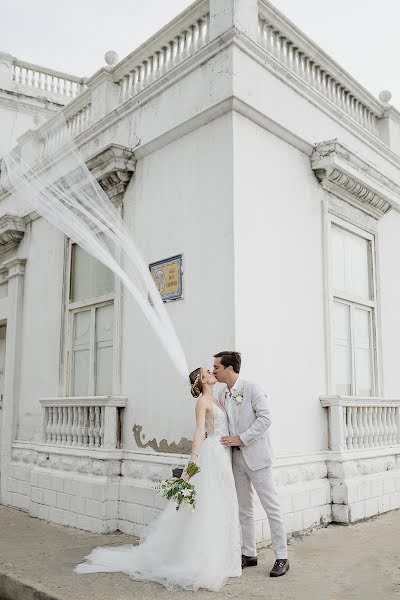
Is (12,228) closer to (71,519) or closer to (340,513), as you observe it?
(71,519)

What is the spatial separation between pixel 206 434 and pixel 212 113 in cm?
340

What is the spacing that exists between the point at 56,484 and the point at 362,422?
3.84 meters

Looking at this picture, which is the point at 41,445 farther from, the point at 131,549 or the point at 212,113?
the point at 212,113

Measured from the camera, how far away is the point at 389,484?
747 cm

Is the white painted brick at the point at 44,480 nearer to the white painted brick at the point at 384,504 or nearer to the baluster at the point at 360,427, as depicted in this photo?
the baluster at the point at 360,427

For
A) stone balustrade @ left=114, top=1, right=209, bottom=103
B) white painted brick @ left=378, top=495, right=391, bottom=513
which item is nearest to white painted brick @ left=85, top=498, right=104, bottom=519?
white painted brick @ left=378, top=495, right=391, bottom=513

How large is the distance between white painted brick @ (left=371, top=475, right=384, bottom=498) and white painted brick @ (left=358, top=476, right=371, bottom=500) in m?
0.10

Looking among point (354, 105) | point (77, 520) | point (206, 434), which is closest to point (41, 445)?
point (77, 520)

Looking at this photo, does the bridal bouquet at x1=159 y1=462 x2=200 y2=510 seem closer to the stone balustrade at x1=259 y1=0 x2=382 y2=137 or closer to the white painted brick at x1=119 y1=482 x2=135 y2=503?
the white painted brick at x1=119 y1=482 x2=135 y2=503

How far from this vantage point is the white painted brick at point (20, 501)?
8.16 m

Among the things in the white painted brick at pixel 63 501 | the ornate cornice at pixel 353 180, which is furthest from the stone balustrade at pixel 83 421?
the ornate cornice at pixel 353 180

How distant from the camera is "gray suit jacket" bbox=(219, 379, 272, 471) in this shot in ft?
16.2

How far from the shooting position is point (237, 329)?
587cm

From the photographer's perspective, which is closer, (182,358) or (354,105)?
(182,358)
